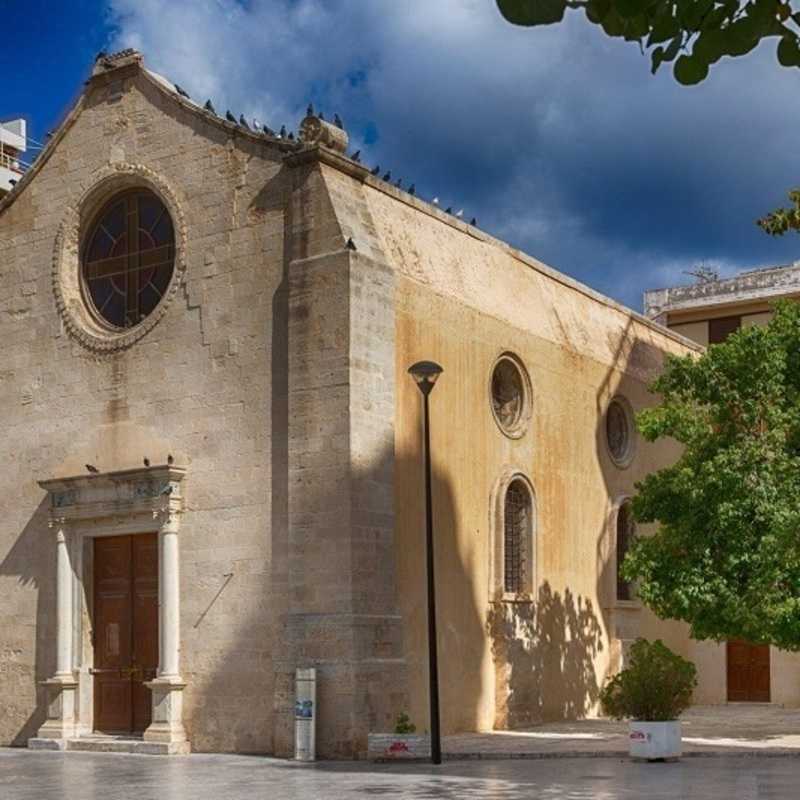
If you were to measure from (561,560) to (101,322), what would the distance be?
8.18 metres

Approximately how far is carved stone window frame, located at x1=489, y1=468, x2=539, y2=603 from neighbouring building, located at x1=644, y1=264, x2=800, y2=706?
5.31m

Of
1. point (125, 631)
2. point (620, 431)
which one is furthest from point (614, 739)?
point (620, 431)

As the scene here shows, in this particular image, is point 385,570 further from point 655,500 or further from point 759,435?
point 759,435

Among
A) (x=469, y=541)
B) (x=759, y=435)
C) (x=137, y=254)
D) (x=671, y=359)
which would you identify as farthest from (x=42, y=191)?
(x=759, y=435)

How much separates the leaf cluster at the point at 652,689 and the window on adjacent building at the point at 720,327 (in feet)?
64.6

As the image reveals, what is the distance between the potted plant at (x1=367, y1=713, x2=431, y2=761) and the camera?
56.9 feet

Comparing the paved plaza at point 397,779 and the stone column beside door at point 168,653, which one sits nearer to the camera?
the paved plaza at point 397,779

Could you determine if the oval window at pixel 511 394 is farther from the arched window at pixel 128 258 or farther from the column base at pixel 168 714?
the column base at pixel 168 714

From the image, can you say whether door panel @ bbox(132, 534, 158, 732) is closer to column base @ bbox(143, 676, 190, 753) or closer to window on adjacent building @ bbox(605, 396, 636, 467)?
column base @ bbox(143, 676, 190, 753)

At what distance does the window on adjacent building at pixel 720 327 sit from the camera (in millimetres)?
36281

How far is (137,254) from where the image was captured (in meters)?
21.8

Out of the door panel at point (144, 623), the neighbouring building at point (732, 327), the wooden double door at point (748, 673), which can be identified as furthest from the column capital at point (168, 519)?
the wooden double door at point (748, 673)

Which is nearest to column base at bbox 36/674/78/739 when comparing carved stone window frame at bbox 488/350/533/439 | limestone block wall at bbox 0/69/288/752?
limestone block wall at bbox 0/69/288/752

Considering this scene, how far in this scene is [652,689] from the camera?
1722 centimetres
